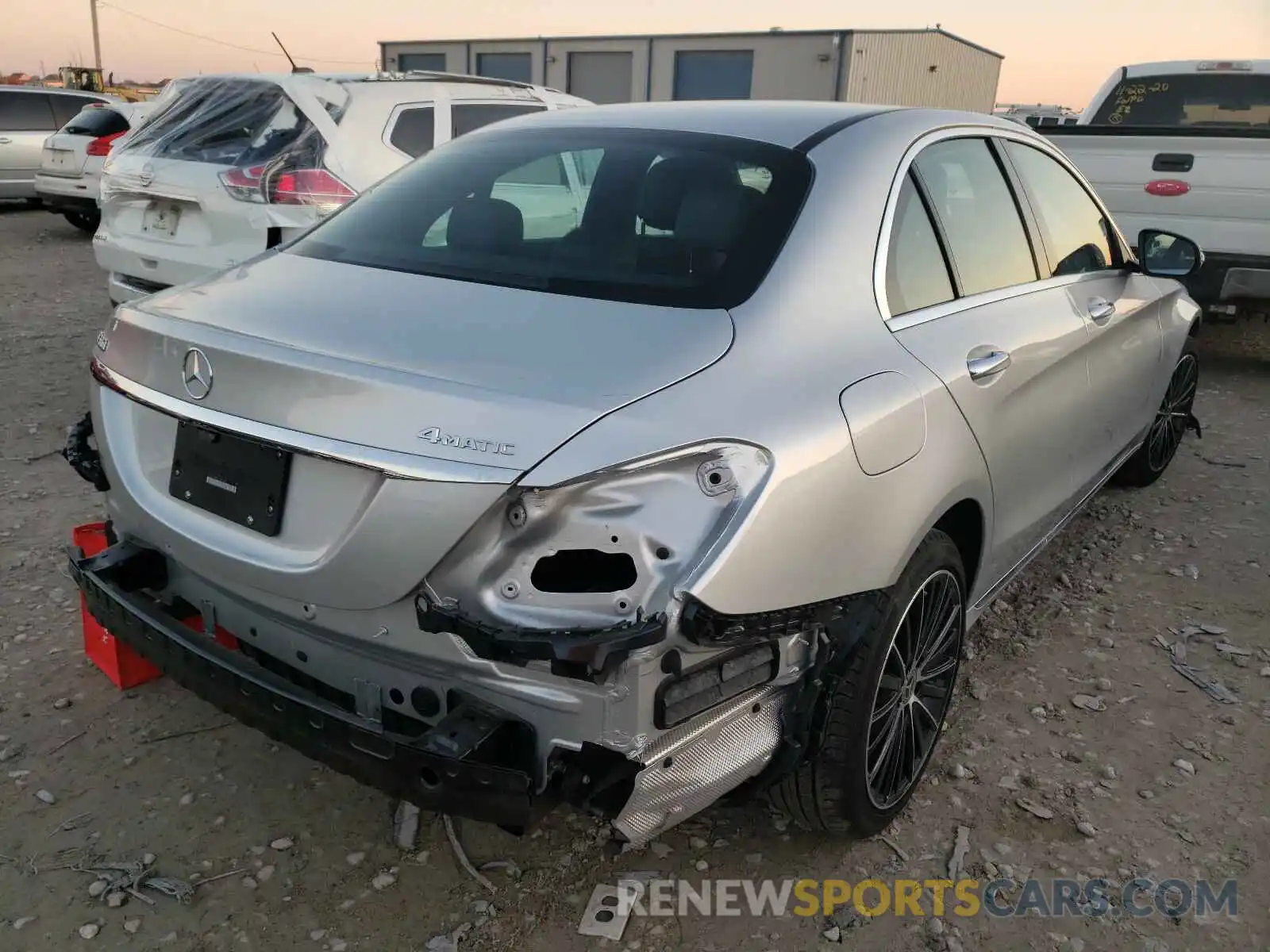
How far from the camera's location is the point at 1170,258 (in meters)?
4.02

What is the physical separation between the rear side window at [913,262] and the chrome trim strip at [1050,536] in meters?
0.89

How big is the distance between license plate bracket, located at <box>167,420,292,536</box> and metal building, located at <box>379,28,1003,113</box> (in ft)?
93.7

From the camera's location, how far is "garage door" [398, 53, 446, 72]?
37375 millimetres

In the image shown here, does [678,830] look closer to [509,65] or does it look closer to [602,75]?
[602,75]

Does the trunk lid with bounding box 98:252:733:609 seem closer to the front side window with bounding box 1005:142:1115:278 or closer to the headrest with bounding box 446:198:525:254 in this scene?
the headrest with bounding box 446:198:525:254

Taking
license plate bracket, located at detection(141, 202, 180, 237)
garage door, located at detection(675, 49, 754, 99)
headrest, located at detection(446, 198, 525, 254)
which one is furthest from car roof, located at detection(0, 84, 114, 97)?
garage door, located at detection(675, 49, 754, 99)

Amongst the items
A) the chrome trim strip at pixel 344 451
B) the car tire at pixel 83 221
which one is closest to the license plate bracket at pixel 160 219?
the chrome trim strip at pixel 344 451

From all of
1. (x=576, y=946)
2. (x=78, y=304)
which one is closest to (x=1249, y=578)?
(x=576, y=946)

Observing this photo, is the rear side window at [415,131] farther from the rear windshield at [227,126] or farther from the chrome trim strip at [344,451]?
the chrome trim strip at [344,451]

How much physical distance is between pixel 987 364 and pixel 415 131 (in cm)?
440

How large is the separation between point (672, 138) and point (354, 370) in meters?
1.24

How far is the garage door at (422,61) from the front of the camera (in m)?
37.4

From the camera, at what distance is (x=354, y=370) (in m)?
1.88

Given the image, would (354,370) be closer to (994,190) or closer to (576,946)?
(576,946)
